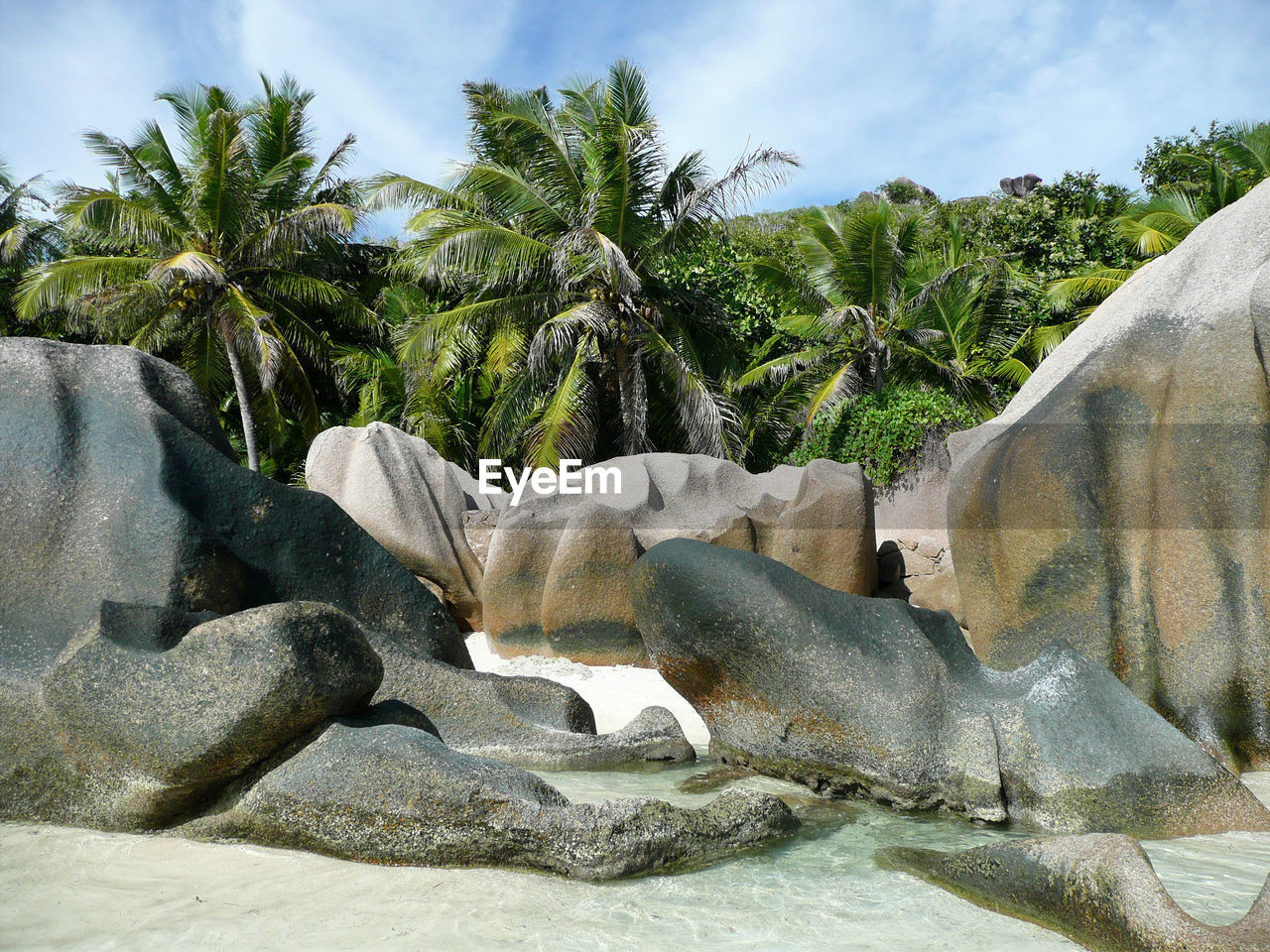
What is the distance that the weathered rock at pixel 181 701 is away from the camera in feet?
9.74

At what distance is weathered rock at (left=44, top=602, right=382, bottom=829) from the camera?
9.74 feet

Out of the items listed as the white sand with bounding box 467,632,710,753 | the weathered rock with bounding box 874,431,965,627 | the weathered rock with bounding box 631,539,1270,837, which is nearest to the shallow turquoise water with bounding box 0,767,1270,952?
the weathered rock with bounding box 631,539,1270,837

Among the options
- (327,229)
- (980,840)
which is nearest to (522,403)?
(327,229)

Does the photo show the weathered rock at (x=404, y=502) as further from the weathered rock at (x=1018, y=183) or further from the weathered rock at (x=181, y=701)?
the weathered rock at (x=1018, y=183)

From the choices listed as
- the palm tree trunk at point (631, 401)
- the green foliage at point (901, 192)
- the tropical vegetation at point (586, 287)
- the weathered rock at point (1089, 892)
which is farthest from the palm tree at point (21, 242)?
the green foliage at point (901, 192)

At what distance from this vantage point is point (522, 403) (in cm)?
1530

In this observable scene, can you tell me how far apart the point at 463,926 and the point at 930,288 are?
47.8 feet

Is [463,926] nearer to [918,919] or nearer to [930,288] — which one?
[918,919]

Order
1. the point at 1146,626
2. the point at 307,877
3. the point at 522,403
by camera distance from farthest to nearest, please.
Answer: the point at 522,403, the point at 1146,626, the point at 307,877

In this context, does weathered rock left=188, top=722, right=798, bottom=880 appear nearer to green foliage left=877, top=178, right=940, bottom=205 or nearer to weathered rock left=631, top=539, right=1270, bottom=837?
weathered rock left=631, top=539, right=1270, bottom=837

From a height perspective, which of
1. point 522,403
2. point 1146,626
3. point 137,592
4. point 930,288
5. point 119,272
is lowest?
point 1146,626

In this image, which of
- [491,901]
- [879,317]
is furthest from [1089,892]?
[879,317]

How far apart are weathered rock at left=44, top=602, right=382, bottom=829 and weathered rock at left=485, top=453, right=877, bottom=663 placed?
4412 mm

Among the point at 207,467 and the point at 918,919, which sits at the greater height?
the point at 207,467
